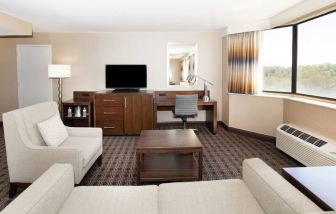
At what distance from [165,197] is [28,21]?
14.8 feet

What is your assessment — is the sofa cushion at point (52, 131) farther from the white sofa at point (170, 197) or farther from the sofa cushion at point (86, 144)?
the white sofa at point (170, 197)

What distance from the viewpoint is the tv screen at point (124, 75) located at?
229 inches

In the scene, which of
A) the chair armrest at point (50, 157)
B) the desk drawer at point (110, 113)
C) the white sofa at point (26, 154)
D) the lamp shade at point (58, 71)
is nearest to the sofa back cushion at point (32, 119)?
the white sofa at point (26, 154)

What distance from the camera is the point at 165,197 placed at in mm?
1809

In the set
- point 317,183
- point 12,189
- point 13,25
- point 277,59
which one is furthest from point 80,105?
point 317,183

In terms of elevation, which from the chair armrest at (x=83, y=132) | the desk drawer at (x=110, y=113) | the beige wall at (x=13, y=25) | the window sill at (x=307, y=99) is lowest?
the chair armrest at (x=83, y=132)

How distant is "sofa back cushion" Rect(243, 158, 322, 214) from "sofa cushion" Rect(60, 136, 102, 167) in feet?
5.76

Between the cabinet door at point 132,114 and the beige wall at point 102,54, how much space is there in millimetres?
837

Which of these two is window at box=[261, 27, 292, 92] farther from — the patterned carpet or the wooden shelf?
the wooden shelf

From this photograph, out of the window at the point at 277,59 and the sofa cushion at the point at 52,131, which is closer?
the sofa cushion at the point at 52,131

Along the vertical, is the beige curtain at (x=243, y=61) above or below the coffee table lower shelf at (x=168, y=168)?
above

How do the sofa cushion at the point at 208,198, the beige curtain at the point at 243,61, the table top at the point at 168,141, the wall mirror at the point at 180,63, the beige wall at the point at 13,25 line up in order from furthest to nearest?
the wall mirror at the point at 180,63 < the beige curtain at the point at 243,61 < the beige wall at the point at 13,25 < the table top at the point at 168,141 < the sofa cushion at the point at 208,198

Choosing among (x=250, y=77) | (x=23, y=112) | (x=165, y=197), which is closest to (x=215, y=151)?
(x=250, y=77)

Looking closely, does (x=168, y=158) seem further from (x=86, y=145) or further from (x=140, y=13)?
(x=140, y=13)
